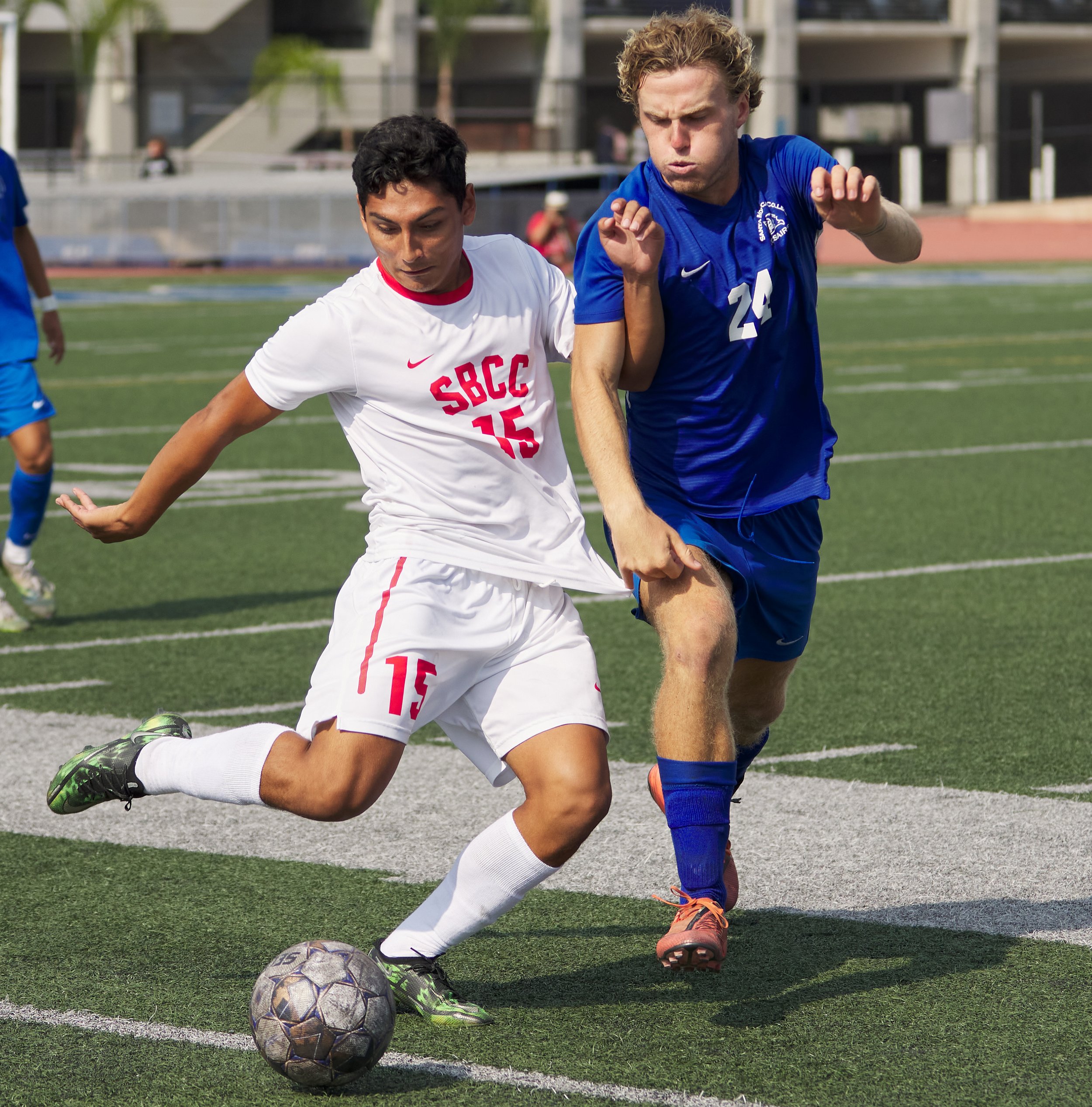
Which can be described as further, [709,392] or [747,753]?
[747,753]

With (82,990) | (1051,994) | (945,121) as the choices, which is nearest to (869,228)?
(1051,994)

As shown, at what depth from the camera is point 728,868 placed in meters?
4.84

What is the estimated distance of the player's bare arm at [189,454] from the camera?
4.47m

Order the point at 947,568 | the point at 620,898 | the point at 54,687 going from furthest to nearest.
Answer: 1. the point at 947,568
2. the point at 54,687
3. the point at 620,898

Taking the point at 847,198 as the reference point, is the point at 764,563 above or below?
below

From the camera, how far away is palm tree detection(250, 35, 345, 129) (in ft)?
174

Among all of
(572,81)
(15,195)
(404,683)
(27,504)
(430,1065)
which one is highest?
(572,81)

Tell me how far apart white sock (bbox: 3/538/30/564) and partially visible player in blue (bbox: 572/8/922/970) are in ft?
16.7

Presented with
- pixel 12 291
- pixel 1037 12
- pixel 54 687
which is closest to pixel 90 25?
pixel 1037 12

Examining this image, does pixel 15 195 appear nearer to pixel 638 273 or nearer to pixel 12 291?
pixel 12 291

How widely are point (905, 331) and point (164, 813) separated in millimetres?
21642

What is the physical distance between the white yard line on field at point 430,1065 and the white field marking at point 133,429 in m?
11.7

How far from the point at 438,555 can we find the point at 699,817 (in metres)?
0.80

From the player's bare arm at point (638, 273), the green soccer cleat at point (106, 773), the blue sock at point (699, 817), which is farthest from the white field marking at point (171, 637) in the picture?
the blue sock at point (699, 817)
